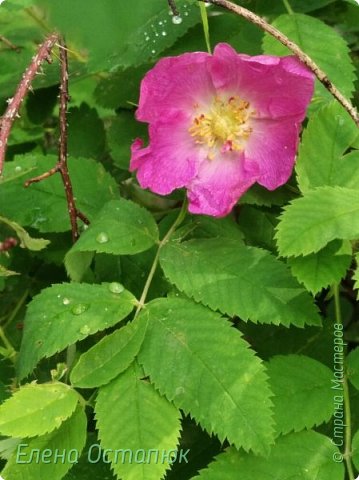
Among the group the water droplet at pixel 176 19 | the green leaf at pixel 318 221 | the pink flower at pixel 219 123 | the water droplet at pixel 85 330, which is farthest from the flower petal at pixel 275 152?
the water droplet at pixel 85 330

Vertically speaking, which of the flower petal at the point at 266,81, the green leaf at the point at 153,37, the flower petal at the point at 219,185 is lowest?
the flower petal at the point at 219,185

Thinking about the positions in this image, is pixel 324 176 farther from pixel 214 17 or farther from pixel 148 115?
pixel 214 17

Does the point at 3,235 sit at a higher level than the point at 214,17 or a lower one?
lower

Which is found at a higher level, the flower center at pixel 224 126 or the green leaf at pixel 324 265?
the flower center at pixel 224 126

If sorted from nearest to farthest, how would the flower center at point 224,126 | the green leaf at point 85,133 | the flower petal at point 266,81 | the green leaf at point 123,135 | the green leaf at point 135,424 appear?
the green leaf at point 135,424
the flower petal at point 266,81
the flower center at point 224,126
the green leaf at point 123,135
the green leaf at point 85,133

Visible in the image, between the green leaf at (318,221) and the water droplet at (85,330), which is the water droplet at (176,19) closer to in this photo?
the green leaf at (318,221)

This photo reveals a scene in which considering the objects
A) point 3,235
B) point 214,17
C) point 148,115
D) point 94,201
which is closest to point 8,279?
point 3,235

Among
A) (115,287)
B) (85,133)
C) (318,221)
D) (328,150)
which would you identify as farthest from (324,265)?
(85,133)
